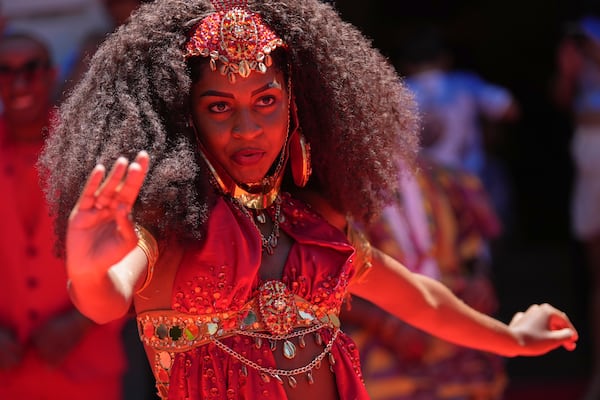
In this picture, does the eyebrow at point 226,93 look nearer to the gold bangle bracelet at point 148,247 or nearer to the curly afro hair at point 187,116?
the curly afro hair at point 187,116

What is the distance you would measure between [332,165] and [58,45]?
358 centimetres

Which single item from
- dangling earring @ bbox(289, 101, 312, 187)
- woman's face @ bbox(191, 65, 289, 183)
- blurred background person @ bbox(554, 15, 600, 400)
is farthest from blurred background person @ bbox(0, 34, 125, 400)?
blurred background person @ bbox(554, 15, 600, 400)

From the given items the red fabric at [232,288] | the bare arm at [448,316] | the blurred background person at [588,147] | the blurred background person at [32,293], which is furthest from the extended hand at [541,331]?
the blurred background person at [588,147]

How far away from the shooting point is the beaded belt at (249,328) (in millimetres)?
3273

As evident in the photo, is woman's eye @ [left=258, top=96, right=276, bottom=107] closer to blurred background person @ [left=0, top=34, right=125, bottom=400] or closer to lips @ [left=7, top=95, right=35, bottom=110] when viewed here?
blurred background person @ [left=0, top=34, right=125, bottom=400]

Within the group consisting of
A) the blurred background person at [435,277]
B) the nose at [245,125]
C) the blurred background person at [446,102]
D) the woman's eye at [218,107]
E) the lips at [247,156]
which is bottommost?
the blurred background person at [435,277]

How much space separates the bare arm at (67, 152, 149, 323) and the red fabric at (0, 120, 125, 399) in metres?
2.50

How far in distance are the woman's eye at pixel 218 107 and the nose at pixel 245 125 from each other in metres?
0.04

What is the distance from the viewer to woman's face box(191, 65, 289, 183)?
332cm

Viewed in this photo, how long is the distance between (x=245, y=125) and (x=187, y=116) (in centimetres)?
16

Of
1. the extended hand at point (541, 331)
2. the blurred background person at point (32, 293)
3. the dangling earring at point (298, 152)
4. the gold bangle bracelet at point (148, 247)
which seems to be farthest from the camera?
the blurred background person at point (32, 293)

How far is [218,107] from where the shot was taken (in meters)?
3.34

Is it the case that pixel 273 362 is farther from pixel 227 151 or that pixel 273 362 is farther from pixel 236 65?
pixel 236 65

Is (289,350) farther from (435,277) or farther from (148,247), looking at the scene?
(435,277)
